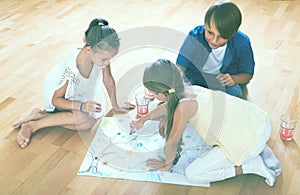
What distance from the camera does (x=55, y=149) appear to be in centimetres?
169

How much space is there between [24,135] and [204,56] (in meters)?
0.81

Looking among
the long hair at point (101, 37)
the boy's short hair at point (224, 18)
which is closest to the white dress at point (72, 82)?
the long hair at point (101, 37)

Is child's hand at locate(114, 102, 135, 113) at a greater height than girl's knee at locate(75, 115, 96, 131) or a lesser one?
lesser

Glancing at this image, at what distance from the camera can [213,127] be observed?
1.50 meters

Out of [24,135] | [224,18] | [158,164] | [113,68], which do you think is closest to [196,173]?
[158,164]

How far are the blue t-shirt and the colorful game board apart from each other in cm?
28

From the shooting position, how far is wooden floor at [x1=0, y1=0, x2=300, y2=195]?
1518mm

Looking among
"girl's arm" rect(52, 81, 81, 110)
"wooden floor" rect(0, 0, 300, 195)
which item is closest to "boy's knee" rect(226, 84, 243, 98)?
"wooden floor" rect(0, 0, 300, 195)

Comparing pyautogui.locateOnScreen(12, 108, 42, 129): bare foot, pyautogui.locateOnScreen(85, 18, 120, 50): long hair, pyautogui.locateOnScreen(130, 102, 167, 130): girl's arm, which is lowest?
pyautogui.locateOnScreen(130, 102, 167, 130): girl's arm

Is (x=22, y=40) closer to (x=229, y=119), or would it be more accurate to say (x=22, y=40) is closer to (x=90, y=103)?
(x=90, y=103)

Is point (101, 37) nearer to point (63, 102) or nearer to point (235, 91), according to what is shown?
point (63, 102)

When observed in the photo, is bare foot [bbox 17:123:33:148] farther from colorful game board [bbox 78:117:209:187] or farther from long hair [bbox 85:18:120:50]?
long hair [bbox 85:18:120:50]

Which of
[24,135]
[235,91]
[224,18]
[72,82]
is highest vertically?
[224,18]

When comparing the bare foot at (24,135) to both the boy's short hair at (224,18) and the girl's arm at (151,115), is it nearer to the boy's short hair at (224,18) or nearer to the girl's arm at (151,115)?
the girl's arm at (151,115)
